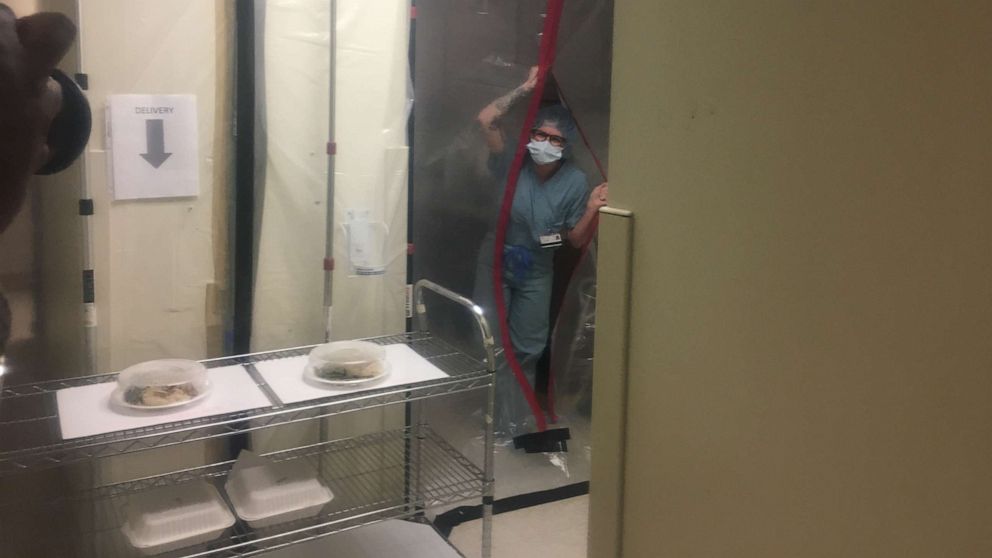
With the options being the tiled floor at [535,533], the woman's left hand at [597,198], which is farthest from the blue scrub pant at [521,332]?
the tiled floor at [535,533]

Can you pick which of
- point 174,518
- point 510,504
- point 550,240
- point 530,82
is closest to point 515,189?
point 550,240

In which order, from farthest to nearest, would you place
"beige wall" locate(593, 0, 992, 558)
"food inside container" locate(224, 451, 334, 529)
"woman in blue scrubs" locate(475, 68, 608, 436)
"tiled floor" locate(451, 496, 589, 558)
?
"woman in blue scrubs" locate(475, 68, 608, 436)
"tiled floor" locate(451, 496, 589, 558)
"food inside container" locate(224, 451, 334, 529)
"beige wall" locate(593, 0, 992, 558)

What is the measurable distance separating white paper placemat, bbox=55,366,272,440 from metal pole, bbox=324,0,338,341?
36 cm

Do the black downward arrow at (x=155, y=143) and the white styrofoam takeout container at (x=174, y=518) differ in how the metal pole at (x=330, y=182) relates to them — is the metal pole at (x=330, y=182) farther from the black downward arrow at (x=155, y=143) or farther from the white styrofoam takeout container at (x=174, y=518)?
the white styrofoam takeout container at (x=174, y=518)

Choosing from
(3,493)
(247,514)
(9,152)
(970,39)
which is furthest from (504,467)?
(970,39)

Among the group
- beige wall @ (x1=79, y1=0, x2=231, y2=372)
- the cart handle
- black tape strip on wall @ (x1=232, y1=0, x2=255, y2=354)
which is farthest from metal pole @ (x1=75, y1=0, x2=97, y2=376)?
the cart handle

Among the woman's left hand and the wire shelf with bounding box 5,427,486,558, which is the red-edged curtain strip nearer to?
the woman's left hand

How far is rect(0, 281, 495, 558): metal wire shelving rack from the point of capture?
1485 mm

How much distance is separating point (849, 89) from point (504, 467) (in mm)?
2263

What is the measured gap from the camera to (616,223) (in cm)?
79

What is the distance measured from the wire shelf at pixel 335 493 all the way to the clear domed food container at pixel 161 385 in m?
0.31

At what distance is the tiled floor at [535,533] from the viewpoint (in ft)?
7.22

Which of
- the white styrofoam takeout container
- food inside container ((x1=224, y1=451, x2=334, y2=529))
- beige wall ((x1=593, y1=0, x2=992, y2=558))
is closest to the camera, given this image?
beige wall ((x1=593, y1=0, x2=992, y2=558))

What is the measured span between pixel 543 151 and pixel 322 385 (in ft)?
4.35
